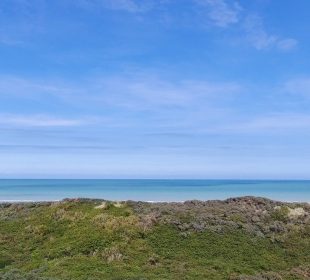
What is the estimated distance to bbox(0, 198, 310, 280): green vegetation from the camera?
19312 mm

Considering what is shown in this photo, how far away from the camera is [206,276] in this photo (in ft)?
61.6

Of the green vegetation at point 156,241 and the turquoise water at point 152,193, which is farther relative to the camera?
the turquoise water at point 152,193

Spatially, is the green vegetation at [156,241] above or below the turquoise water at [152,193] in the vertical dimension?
below

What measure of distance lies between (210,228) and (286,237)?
3.51 meters

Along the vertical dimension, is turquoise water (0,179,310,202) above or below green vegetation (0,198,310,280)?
above

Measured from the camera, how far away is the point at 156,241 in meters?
22.0

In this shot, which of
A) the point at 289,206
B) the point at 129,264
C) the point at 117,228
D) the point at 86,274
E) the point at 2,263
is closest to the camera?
the point at 86,274

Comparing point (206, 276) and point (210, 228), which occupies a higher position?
point (210, 228)

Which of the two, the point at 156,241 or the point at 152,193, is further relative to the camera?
the point at 152,193

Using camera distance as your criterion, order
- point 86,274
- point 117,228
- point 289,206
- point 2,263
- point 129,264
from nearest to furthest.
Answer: point 86,274
point 129,264
point 2,263
point 117,228
point 289,206

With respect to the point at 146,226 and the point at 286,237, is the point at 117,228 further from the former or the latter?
the point at 286,237

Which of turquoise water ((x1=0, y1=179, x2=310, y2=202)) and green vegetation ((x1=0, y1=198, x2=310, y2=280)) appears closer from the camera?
green vegetation ((x1=0, y1=198, x2=310, y2=280))

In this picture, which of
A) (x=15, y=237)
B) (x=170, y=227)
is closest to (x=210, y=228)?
(x=170, y=227)

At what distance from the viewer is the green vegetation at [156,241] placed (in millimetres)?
19312
